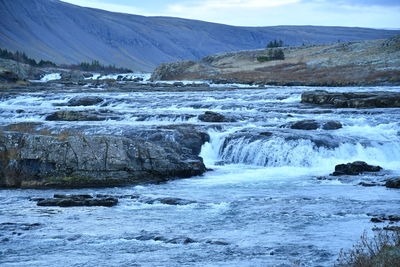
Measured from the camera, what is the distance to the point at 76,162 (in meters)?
19.5

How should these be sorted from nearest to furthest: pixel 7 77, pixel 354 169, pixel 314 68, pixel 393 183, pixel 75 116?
pixel 393 183 → pixel 354 169 → pixel 75 116 → pixel 7 77 → pixel 314 68

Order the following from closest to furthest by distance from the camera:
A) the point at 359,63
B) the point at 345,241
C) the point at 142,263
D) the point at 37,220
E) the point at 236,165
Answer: the point at 142,263 → the point at 345,241 → the point at 37,220 → the point at 236,165 → the point at 359,63

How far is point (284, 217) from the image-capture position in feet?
48.9

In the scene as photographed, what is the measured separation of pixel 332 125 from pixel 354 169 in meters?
7.95

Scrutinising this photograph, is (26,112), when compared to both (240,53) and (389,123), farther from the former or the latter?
(240,53)

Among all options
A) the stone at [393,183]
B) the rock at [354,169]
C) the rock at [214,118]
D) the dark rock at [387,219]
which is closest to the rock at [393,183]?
the stone at [393,183]

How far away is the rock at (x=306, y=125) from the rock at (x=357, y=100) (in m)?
9.27

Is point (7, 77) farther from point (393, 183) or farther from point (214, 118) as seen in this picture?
point (393, 183)

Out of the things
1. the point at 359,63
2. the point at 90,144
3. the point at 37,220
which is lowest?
the point at 37,220

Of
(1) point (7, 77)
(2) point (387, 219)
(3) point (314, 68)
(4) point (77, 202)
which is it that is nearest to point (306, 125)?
(2) point (387, 219)

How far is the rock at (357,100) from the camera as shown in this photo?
1496 inches

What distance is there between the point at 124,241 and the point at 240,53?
107m

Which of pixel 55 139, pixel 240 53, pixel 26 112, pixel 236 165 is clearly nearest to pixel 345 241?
pixel 55 139

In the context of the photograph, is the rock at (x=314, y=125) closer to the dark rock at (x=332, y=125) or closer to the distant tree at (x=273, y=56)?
the dark rock at (x=332, y=125)
